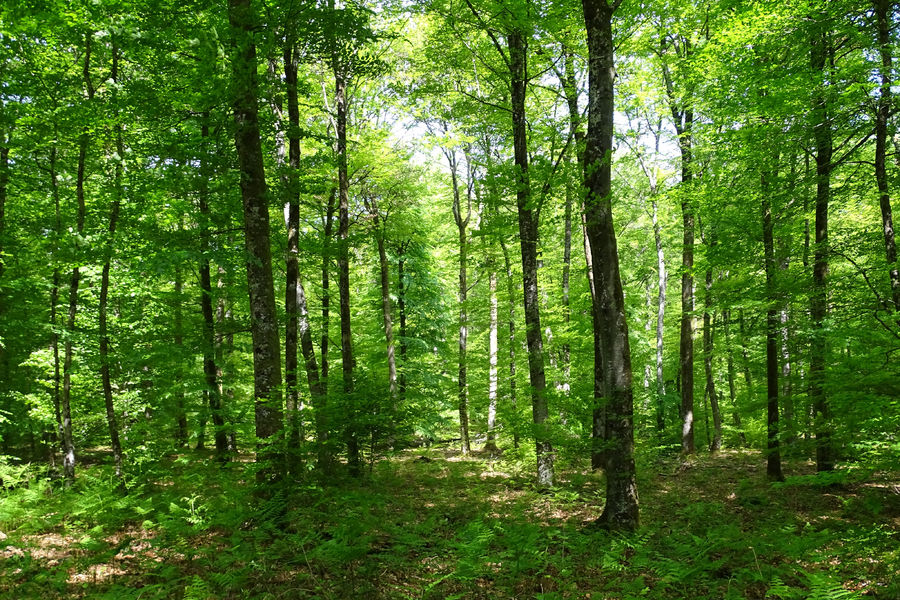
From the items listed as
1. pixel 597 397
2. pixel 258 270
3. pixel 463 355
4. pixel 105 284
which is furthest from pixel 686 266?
pixel 105 284

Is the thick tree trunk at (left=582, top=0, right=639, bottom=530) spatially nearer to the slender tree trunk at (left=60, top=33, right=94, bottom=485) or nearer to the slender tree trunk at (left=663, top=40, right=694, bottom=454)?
the slender tree trunk at (left=663, top=40, right=694, bottom=454)

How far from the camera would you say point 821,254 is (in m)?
8.41

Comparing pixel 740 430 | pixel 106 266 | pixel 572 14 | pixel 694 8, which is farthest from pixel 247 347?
pixel 740 430

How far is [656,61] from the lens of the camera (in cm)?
1296

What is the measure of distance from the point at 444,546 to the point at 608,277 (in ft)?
13.5

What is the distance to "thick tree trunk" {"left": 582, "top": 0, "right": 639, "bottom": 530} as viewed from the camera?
19.3 feet

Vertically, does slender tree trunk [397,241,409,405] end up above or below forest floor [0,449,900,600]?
above

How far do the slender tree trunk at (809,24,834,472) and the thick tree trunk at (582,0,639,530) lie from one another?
2.70 meters

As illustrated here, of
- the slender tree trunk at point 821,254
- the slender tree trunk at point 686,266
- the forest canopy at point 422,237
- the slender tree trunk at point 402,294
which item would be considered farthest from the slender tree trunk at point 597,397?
the slender tree trunk at point 402,294

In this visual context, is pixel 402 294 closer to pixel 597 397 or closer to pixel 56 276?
pixel 56 276

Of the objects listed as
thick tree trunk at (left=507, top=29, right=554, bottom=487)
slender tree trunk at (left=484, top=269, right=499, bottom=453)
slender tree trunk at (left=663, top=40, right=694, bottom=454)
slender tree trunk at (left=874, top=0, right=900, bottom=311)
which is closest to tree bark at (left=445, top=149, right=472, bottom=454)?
slender tree trunk at (left=484, top=269, right=499, bottom=453)

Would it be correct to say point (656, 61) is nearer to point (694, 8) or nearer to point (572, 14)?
point (694, 8)

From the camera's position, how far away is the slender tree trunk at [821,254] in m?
6.89

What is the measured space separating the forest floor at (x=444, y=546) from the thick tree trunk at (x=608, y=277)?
0.60 meters
